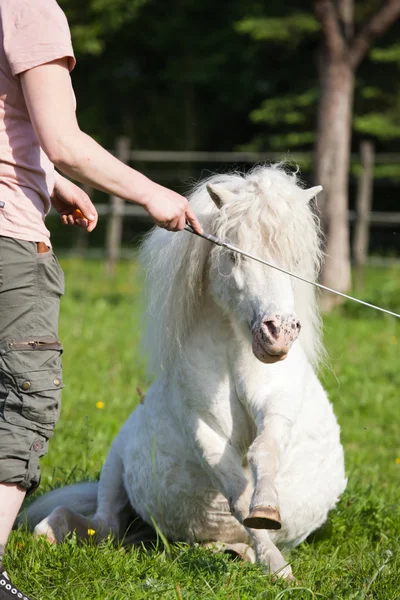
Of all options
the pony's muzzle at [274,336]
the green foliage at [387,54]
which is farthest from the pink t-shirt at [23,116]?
the green foliage at [387,54]

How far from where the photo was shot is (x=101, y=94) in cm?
2689

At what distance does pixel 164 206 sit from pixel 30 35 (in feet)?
2.09

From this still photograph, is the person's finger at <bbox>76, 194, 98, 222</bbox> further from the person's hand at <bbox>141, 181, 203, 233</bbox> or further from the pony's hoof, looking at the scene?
the pony's hoof

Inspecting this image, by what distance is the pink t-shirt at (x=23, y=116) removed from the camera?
2426 millimetres

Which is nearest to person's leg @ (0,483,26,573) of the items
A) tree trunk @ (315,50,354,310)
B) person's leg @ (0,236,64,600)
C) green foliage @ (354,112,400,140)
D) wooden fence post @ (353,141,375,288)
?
person's leg @ (0,236,64,600)

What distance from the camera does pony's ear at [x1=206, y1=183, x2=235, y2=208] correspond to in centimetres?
316

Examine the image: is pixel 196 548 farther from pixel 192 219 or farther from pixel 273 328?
pixel 192 219

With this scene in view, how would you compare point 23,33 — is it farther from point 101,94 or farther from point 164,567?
point 101,94

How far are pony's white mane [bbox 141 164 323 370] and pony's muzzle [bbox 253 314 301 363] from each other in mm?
322

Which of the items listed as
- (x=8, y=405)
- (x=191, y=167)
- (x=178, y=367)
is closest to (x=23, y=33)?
(x=8, y=405)

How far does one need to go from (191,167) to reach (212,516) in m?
20.7

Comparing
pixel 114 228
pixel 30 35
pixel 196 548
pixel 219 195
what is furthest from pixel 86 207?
pixel 114 228

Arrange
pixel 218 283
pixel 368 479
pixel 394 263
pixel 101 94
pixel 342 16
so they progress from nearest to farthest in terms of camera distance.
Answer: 1. pixel 218 283
2. pixel 368 479
3. pixel 342 16
4. pixel 394 263
5. pixel 101 94

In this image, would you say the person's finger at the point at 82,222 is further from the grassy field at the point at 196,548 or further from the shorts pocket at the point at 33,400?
the shorts pocket at the point at 33,400
